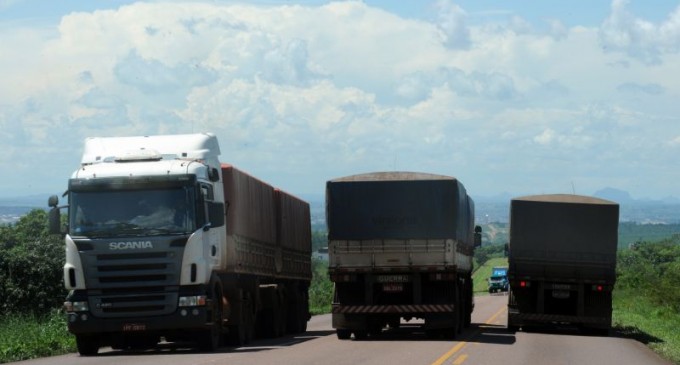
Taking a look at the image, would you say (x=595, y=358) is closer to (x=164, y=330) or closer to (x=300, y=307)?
(x=164, y=330)

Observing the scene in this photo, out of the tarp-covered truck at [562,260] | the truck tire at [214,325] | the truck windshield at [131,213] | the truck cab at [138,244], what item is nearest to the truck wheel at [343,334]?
the truck tire at [214,325]

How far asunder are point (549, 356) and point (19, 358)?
1010cm

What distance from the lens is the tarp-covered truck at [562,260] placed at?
32.1 meters

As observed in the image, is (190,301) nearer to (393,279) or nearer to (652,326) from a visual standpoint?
(393,279)

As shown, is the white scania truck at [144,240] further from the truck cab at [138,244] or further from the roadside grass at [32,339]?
the roadside grass at [32,339]

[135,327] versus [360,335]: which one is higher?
[135,327]

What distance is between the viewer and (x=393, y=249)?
91.1 ft

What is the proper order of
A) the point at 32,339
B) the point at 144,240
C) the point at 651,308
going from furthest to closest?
the point at 651,308
the point at 32,339
the point at 144,240

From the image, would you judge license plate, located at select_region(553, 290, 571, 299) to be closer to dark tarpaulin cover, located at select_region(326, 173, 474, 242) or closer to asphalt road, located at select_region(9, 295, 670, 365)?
asphalt road, located at select_region(9, 295, 670, 365)

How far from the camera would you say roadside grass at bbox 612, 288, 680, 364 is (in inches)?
1084

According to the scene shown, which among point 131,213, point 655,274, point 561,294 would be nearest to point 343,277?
point 131,213

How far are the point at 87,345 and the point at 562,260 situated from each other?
1373 cm

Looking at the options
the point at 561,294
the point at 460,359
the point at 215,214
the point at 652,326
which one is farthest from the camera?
the point at 652,326

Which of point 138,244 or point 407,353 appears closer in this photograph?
point 407,353
